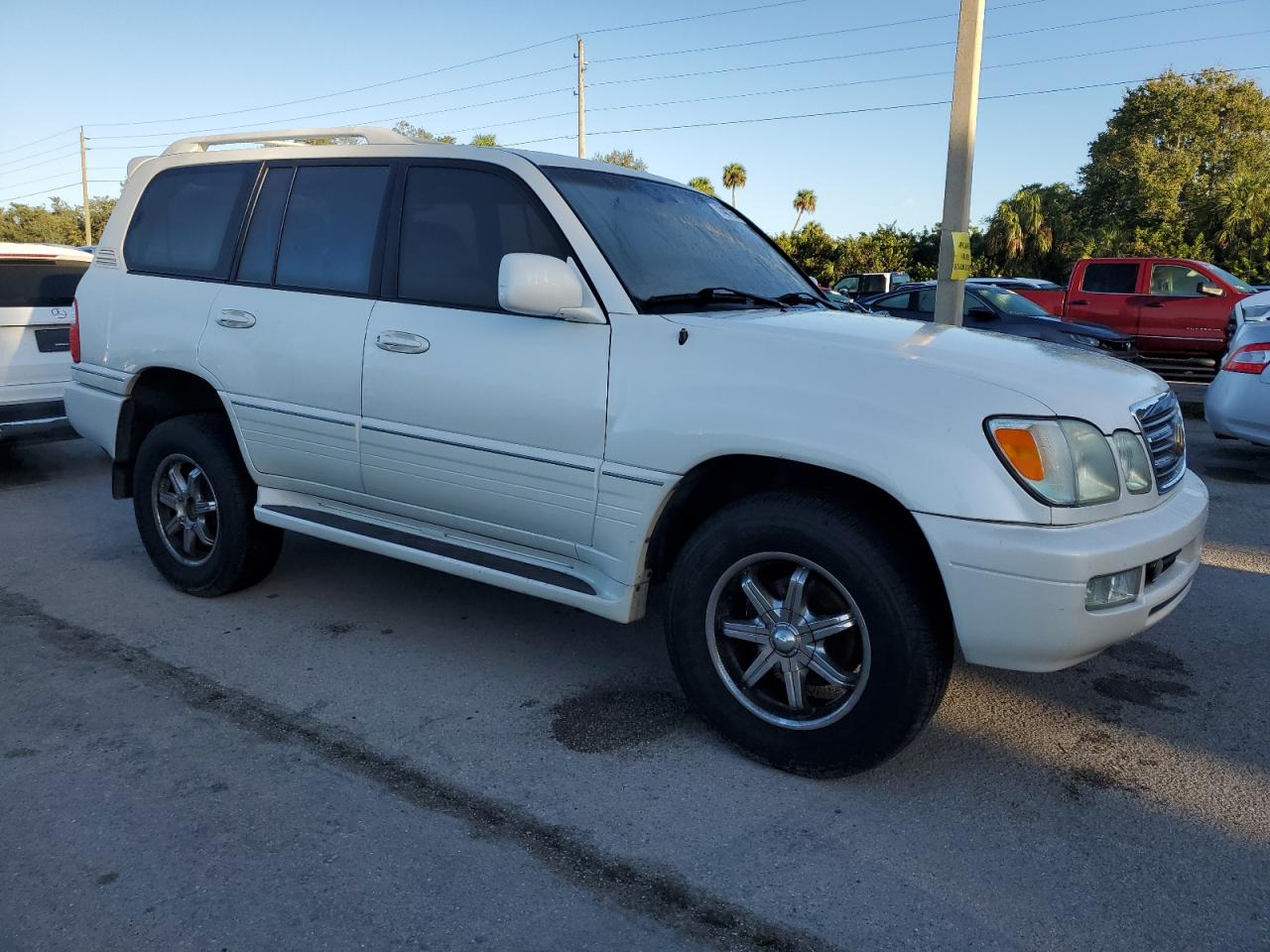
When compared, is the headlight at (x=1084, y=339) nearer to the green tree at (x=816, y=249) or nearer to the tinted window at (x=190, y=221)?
the tinted window at (x=190, y=221)

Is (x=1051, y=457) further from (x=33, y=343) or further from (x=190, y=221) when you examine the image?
(x=33, y=343)

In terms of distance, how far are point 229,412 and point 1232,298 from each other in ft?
47.2

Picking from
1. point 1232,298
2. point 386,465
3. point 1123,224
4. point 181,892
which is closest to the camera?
point 181,892

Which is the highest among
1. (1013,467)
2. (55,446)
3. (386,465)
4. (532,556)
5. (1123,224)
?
(1123,224)

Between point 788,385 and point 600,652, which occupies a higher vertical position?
point 788,385

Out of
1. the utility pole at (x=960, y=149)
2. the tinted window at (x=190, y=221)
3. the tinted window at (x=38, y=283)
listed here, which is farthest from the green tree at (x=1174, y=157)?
the tinted window at (x=190, y=221)

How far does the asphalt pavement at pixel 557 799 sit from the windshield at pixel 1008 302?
928 centimetres

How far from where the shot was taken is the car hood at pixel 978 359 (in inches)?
113

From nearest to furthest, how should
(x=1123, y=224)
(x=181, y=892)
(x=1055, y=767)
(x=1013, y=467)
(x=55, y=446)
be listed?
(x=181, y=892) → (x=1013, y=467) → (x=1055, y=767) → (x=55, y=446) → (x=1123, y=224)

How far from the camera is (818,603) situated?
308 cm

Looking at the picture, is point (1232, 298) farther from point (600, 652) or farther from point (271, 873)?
point (271, 873)

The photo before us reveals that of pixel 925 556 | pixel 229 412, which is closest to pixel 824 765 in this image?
pixel 925 556

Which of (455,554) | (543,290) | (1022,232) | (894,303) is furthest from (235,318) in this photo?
(1022,232)

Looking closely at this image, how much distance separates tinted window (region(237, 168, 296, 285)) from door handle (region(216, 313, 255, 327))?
0.15 meters
